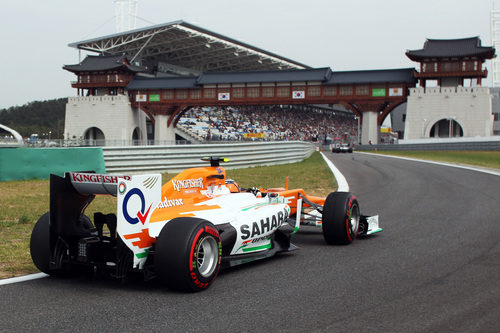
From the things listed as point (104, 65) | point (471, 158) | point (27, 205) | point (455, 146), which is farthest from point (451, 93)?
point (27, 205)

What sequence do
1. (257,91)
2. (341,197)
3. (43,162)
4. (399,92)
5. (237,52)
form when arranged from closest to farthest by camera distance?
(341,197) < (43,162) < (399,92) < (257,91) < (237,52)

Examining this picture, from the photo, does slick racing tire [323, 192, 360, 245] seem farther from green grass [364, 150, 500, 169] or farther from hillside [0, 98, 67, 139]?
hillside [0, 98, 67, 139]

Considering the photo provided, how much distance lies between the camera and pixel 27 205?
10289 mm

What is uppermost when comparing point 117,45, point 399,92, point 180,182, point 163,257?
point 117,45

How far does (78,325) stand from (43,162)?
1256 centimetres

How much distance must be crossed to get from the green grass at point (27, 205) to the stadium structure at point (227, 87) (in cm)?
4214

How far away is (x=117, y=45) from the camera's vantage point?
2736 inches

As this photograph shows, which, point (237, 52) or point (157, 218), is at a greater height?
point (237, 52)

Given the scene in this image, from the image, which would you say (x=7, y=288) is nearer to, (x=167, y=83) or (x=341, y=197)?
(x=341, y=197)

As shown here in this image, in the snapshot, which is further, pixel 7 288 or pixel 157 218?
pixel 157 218

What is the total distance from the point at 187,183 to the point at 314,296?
2329 millimetres

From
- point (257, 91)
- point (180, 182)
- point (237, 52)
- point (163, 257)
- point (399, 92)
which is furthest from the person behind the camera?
point (237, 52)

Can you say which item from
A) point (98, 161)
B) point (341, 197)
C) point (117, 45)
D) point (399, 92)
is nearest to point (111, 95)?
point (117, 45)

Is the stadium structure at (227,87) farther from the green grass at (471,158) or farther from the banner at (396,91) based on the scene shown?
the green grass at (471,158)
